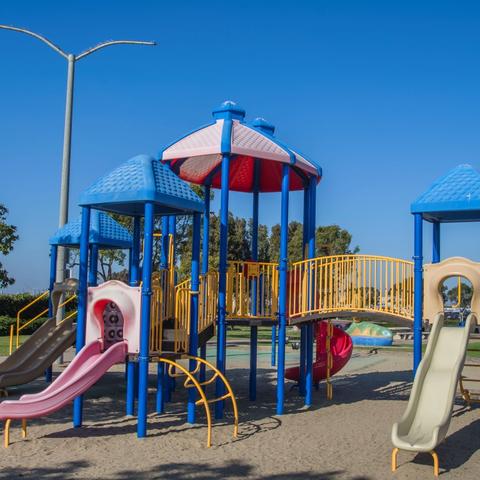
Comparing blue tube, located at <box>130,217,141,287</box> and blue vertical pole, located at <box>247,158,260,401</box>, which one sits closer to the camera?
blue tube, located at <box>130,217,141,287</box>

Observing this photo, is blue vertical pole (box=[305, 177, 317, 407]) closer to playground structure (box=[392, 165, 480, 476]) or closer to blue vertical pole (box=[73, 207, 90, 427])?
playground structure (box=[392, 165, 480, 476])

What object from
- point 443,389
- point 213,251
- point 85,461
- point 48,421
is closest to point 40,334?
point 48,421

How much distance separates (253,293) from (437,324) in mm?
4304

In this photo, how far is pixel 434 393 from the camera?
995 cm

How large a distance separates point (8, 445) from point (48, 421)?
5.99 feet

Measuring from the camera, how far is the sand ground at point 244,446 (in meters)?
8.28

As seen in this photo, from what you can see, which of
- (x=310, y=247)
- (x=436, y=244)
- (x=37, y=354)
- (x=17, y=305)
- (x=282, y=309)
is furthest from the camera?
(x=17, y=305)

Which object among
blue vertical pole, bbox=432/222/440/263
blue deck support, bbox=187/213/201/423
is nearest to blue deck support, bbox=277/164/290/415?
blue deck support, bbox=187/213/201/423

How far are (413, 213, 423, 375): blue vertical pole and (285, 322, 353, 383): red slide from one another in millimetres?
3637

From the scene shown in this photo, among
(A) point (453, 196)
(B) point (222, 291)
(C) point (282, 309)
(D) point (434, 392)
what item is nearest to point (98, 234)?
(B) point (222, 291)

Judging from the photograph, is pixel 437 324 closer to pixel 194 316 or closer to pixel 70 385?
pixel 194 316

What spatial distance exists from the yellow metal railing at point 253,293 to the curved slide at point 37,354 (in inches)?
147

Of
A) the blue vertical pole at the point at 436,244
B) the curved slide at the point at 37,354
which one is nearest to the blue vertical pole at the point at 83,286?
the curved slide at the point at 37,354

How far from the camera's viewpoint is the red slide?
1578cm
